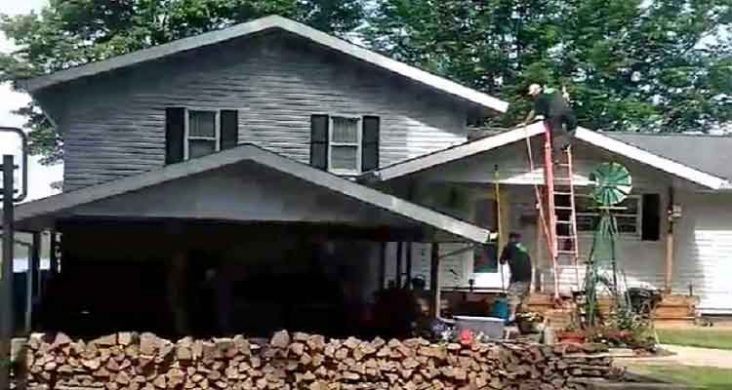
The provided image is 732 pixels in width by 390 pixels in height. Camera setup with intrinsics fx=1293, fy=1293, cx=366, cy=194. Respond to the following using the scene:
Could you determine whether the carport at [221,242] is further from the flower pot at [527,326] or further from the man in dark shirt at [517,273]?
the man in dark shirt at [517,273]

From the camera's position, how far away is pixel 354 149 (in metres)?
23.3

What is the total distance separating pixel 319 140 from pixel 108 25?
49.9 ft

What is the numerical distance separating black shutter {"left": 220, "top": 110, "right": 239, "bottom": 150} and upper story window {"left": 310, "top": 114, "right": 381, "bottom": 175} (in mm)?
1363

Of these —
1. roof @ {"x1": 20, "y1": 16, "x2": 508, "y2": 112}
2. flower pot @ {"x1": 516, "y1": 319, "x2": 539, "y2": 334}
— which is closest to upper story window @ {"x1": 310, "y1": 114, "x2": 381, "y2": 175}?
roof @ {"x1": 20, "y1": 16, "x2": 508, "y2": 112}

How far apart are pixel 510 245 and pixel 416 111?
4416mm

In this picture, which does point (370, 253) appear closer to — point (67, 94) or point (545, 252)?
point (545, 252)

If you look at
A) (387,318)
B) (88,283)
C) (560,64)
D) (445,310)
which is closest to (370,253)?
(445,310)

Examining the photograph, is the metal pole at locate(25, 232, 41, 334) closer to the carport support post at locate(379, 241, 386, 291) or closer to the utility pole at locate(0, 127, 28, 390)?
the utility pole at locate(0, 127, 28, 390)

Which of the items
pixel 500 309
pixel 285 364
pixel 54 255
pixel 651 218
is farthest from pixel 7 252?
pixel 651 218

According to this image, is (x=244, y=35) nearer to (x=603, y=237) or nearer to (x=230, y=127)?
(x=230, y=127)

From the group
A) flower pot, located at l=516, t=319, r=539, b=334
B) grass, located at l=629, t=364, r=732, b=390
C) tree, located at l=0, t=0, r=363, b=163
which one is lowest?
grass, located at l=629, t=364, r=732, b=390

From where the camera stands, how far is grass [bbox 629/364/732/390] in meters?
13.8

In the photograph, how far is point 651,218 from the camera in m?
23.2

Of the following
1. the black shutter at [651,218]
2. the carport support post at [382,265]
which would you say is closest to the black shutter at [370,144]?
the carport support post at [382,265]
